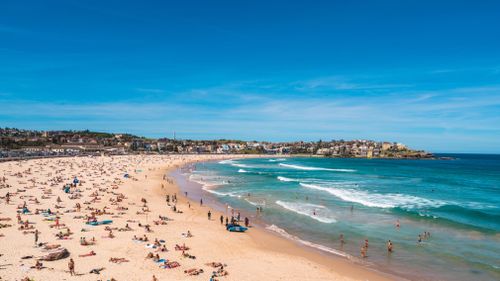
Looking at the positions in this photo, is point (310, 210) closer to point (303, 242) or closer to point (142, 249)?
point (303, 242)

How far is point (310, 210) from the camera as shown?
3177cm

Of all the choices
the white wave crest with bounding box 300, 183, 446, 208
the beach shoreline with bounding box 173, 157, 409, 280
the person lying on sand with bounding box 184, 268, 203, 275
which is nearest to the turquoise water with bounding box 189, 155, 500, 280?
the white wave crest with bounding box 300, 183, 446, 208

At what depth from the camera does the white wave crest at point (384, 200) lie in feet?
118

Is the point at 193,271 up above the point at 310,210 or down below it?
below

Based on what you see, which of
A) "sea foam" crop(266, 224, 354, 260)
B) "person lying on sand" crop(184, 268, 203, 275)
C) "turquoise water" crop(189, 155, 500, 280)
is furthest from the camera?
"sea foam" crop(266, 224, 354, 260)

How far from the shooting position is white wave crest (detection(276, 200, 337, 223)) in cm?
2873

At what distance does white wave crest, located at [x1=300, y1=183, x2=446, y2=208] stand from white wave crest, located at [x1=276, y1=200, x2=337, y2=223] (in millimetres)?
5946

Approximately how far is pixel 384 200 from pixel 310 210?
478 inches

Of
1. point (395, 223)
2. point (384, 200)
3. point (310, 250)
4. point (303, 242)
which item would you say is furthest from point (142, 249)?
point (384, 200)

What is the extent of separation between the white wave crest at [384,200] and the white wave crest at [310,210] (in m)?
5.95

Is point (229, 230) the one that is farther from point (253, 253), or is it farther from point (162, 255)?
point (162, 255)

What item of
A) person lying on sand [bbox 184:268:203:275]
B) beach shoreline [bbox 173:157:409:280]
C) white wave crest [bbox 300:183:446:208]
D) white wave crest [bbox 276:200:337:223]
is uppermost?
white wave crest [bbox 300:183:446:208]

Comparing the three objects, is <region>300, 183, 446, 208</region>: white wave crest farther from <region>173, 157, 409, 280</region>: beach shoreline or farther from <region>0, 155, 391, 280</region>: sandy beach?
<region>0, 155, 391, 280</region>: sandy beach

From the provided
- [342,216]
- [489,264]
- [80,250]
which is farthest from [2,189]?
[489,264]
